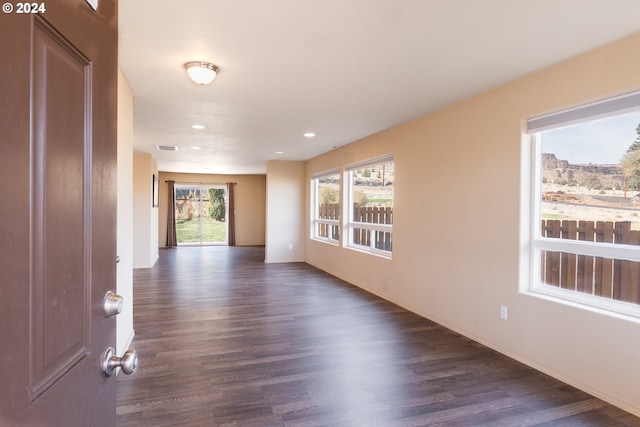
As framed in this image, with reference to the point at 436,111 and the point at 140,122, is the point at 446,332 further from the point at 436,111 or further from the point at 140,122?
the point at 140,122

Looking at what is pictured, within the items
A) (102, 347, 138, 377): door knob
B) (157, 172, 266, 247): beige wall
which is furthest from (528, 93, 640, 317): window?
(157, 172, 266, 247): beige wall

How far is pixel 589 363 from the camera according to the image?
2.46 m

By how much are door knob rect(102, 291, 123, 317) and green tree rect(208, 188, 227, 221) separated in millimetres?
11126

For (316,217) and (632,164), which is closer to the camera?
(632,164)

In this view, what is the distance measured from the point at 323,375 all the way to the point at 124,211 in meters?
2.13

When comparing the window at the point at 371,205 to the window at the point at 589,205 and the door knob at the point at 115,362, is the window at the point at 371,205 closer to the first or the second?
the window at the point at 589,205

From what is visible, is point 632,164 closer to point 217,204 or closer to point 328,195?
point 328,195

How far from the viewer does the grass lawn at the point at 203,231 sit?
11508mm

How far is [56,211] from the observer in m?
0.66

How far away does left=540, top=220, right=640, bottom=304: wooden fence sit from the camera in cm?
237

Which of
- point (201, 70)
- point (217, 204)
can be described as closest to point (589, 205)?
point (201, 70)

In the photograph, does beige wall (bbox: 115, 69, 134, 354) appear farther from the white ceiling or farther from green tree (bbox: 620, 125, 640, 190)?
green tree (bbox: 620, 125, 640, 190)

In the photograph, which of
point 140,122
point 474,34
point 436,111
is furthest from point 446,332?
point 140,122

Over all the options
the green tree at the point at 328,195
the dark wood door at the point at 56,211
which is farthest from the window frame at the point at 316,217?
the dark wood door at the point at 56,211
